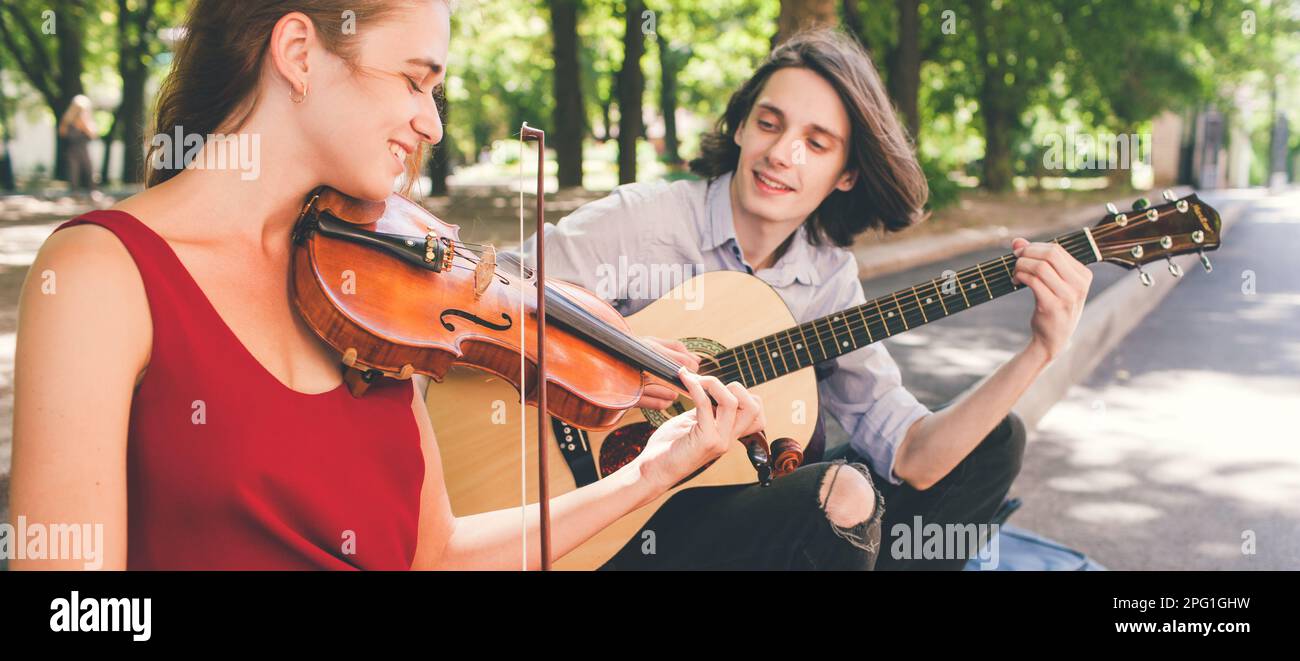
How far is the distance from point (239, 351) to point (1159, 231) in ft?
6.64

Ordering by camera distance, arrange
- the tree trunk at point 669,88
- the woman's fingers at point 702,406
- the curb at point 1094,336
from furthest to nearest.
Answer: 1. the tree trunk at point 669,88
2. the curb at point 1094,336
3. the woman's fingers at point 702,406

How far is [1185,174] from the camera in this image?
32.7 metres

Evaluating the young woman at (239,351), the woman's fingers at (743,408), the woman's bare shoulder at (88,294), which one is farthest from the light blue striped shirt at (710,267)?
the woman's bare shoulder at (88,294)

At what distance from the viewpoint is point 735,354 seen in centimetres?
251

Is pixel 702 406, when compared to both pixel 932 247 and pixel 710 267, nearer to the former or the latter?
pixel 710 267

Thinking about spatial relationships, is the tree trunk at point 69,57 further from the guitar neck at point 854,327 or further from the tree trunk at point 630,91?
the guitar neck at point 854,327

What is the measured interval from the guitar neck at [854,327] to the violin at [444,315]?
1.27ft

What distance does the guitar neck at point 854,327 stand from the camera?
248cm

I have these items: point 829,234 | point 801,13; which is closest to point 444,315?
point 829,234

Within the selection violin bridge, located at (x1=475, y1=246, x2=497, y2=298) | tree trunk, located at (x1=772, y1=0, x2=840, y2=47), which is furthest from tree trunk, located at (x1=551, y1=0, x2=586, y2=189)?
violin bridge, located at (x1=475, y1=246, x2=497, y2=298)

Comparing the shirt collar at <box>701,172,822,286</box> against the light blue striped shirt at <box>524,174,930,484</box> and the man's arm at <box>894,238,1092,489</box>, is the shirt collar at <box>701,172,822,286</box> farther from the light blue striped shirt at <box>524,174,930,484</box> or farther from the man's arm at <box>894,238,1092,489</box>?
the man's arm at <box>894,238,1092,489</box>

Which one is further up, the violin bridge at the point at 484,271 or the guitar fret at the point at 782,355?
the violin bridge at the point at 484,271
